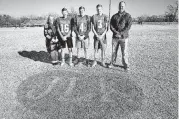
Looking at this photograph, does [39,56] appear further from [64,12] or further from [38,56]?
[64,12]

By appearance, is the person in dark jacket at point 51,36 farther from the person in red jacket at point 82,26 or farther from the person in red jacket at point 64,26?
the person in red jacket at point 82,26

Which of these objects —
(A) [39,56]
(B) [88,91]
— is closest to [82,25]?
(B) [88,91]

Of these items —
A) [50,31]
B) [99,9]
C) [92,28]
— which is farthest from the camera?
[50,31]

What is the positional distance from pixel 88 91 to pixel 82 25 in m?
2.54

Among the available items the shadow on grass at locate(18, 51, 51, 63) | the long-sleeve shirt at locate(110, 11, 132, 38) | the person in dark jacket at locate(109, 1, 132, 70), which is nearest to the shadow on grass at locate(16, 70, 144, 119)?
the person in dark jacket at locate(109, 1, 132, 70)

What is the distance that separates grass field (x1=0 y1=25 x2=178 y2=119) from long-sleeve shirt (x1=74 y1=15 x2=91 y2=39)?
1.32 meters

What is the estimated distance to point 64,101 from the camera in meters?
4.02

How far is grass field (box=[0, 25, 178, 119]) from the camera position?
140 inches

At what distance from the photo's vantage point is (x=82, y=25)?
234 inches

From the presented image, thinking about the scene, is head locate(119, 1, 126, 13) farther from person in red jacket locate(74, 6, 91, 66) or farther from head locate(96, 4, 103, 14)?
person in red jacket locate(74, 6, 91, 66)

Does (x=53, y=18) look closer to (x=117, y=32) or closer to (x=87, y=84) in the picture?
(x=117, y=32)

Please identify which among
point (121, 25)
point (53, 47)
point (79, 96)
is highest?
point (121, 25)

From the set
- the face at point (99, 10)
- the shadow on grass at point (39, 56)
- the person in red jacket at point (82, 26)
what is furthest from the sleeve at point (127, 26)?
the shadow on grass at point (39, 56)

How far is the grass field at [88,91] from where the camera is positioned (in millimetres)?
3562
